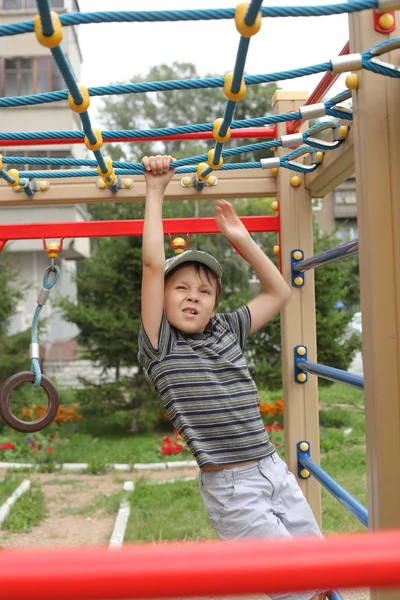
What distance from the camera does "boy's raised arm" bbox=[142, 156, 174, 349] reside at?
1627 mm

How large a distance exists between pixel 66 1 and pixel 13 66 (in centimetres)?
277

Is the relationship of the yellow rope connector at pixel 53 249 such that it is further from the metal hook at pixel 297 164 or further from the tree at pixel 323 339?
the tree at pixel 323 339

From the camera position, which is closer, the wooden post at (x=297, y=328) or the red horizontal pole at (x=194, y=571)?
the red horizontal pole at (x=194, y=571)

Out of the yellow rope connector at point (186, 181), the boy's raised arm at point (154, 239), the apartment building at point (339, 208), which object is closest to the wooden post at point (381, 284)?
the boy's raised arm at point (154, 239)

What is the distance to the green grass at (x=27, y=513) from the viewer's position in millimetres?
4129

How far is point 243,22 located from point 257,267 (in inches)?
35.6

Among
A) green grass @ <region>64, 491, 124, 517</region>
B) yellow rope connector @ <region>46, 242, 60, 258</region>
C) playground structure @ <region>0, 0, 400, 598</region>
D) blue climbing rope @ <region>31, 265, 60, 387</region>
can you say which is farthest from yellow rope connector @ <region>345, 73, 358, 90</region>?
green grass @ <region>64, 491, 124, 517</region>

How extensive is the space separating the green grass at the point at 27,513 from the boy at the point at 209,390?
2822mm

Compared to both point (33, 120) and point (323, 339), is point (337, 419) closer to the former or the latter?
point (323, 339)

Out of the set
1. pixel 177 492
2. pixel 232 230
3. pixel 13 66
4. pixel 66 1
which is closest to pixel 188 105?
pixel 13 66

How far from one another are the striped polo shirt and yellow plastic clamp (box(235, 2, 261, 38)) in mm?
897

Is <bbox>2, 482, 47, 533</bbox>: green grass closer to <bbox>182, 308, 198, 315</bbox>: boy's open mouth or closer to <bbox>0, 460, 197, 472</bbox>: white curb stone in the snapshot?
<bbox>0, 460, 197, 472</bbox>: white curb stone

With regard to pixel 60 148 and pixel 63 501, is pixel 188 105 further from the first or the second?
pixel 63 501

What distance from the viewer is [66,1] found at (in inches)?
396
